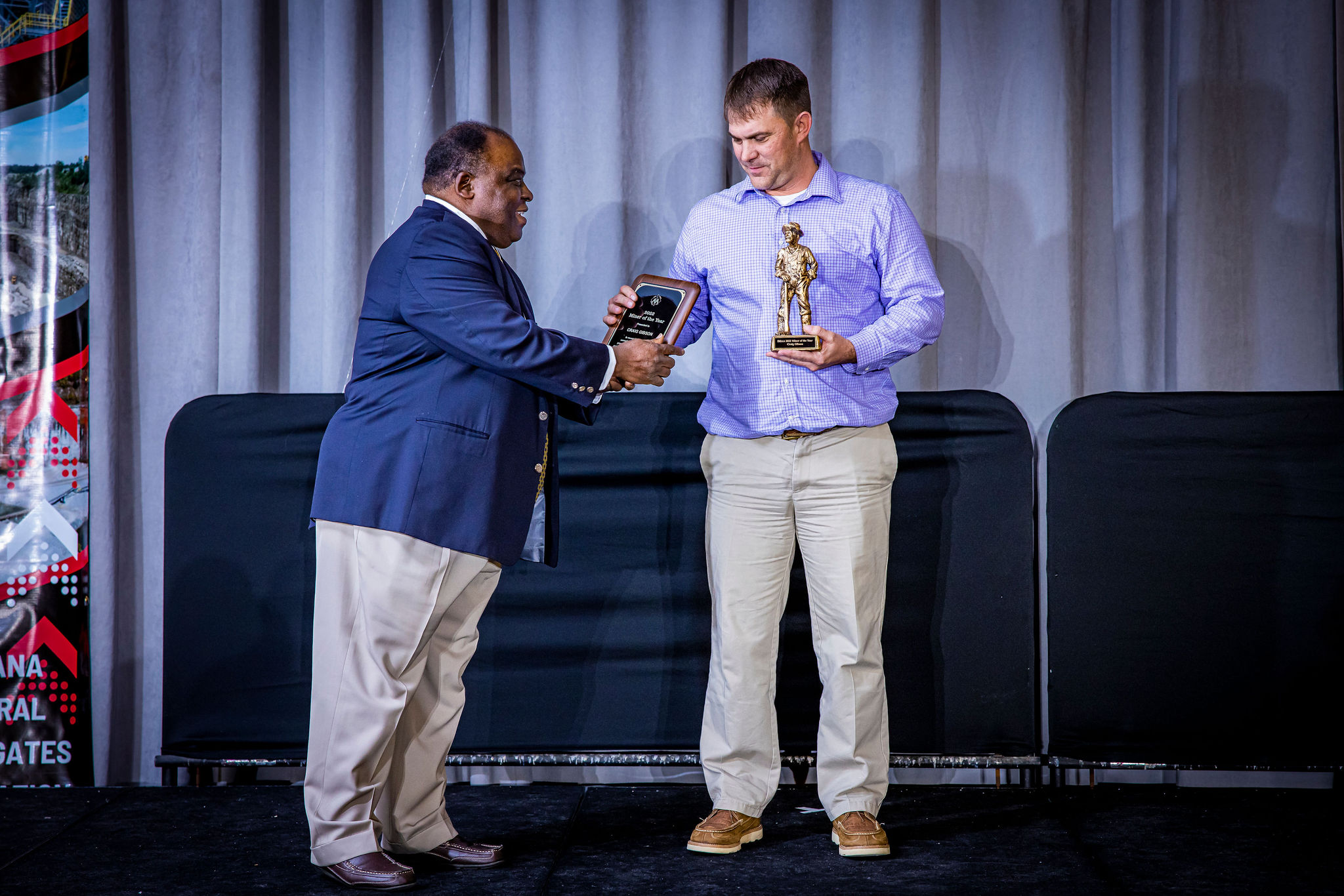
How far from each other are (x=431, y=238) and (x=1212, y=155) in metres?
2.51

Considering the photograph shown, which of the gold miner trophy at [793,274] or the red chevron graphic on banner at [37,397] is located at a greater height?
the gold miner trophy at [793,274]

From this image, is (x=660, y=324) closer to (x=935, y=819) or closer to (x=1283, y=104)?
(x=935, y=819)

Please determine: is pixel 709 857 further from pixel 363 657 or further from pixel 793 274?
pixel 793 274

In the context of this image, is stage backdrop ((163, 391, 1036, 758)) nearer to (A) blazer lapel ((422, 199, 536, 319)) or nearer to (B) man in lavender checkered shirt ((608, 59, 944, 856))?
(B) man in lavender checkered shirt ((608, 59, 944, 856))

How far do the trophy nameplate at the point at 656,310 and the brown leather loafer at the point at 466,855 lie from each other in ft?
4.17

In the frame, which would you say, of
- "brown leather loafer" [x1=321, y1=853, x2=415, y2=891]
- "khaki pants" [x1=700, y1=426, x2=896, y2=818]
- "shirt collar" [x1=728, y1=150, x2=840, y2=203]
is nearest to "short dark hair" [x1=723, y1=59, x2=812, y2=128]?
"shirt collar" [x1=728, y1=150, x2=840, y2=203]

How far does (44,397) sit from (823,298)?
2.50 metres

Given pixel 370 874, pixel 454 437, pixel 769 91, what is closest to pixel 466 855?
pixel 370 874

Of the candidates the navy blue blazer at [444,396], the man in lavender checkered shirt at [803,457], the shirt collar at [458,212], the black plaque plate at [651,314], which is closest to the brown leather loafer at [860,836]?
the man in lavender checkered shirt at [803,457]

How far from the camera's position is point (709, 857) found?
8.74 feet

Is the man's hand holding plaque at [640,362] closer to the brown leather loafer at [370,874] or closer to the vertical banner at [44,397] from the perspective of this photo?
the brown leather loafer at [370,874]

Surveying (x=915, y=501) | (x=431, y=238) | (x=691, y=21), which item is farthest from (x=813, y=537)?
(x=691, y=21)

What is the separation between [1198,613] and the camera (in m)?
3.16

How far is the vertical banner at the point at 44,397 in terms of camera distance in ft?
11.3
